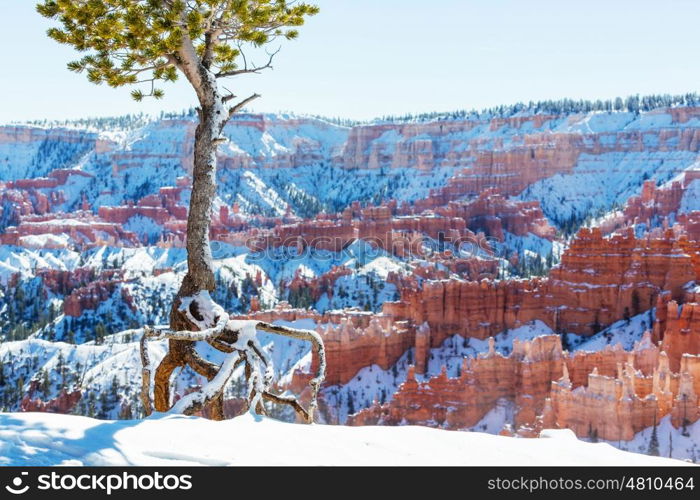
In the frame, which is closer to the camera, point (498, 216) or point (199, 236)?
point (199, 236)

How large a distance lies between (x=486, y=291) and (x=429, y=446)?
5496cm

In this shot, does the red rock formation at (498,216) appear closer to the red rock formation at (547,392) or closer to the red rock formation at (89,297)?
the red rock formation at (89,297)

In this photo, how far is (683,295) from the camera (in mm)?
54875

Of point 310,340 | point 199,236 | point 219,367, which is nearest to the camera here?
point 219,367

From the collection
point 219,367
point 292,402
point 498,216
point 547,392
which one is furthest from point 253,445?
point 498,216

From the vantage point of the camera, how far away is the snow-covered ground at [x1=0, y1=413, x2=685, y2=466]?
24.7 feet

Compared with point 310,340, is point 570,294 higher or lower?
lower

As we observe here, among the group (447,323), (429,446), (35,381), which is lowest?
(35,381)

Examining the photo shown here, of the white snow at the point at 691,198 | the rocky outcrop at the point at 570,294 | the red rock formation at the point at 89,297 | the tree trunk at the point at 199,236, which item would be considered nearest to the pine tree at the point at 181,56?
Result: the tree trunk at the point at 199,236

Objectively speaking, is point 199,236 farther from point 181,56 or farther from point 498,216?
point 498,216

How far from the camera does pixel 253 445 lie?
319 inches

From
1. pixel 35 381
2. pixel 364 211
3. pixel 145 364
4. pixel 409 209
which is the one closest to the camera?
pixel 145 364
